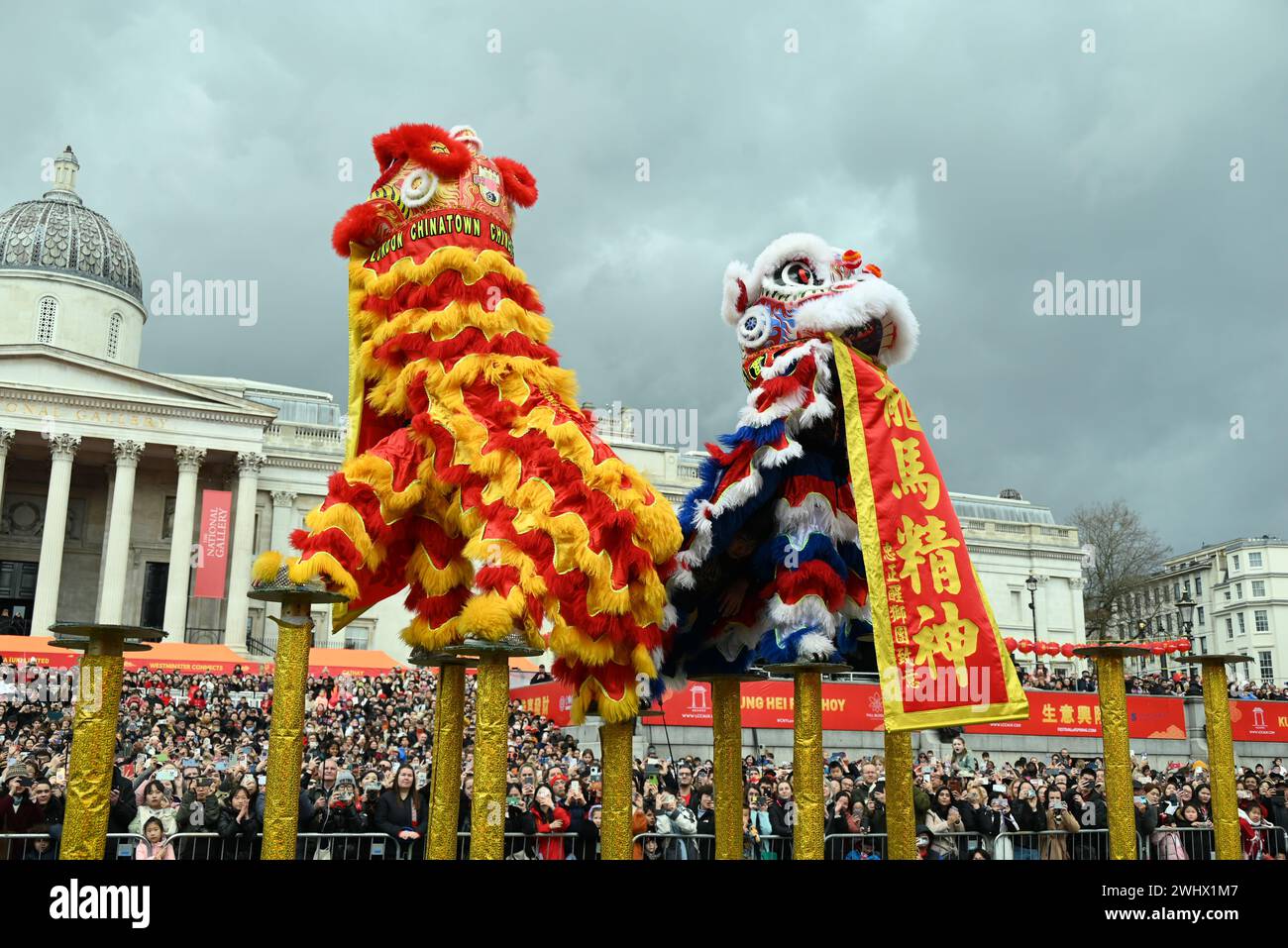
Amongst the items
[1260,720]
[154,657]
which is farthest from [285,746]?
[154,657]

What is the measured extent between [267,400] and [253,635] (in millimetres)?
12304

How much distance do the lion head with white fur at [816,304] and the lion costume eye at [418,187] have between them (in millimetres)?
2197

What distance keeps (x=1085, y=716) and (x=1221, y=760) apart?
19.5m

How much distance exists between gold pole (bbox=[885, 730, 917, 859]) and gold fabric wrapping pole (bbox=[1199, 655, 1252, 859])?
2033mm

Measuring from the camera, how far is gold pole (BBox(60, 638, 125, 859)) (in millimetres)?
5758

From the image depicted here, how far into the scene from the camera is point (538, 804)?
9.96m

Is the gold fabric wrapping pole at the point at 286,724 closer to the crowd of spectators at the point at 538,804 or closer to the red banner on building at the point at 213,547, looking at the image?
the crowd of spectators at the point at 538,804

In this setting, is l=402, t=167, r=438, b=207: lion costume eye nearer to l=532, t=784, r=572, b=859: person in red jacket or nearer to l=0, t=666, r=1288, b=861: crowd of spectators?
l=0, t=666, r=1288, b=861: crowd of spectators

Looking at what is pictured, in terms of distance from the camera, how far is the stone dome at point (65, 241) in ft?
138

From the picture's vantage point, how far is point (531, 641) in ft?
20.1

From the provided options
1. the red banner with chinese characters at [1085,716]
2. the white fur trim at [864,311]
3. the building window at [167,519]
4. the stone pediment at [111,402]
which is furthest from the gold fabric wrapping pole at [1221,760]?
the building window at [167,519]

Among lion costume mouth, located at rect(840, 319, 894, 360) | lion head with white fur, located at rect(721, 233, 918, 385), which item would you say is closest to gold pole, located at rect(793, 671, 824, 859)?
lion head with white fur, located at rect(721, 233, 918, 385)
